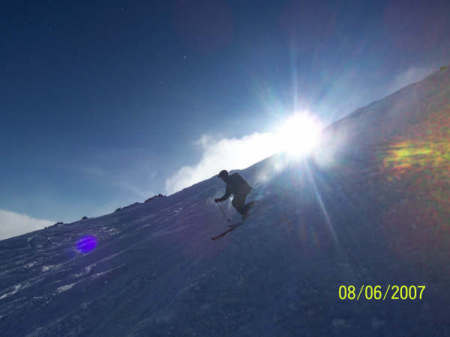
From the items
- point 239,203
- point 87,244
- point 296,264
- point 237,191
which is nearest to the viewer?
point 296,264

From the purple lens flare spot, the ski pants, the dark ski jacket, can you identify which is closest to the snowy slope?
the ski pants

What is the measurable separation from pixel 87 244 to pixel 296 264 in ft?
51.0

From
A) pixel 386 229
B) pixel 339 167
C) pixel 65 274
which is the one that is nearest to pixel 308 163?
pixel 339 167

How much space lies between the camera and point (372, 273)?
17.1 ft

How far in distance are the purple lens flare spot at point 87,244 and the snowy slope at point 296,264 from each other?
1183 mm

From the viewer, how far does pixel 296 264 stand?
621 centimetres

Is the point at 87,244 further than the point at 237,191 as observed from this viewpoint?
Yes

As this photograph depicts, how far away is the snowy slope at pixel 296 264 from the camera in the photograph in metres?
4.76

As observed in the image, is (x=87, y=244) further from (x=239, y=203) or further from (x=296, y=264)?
(x=296, y=264)

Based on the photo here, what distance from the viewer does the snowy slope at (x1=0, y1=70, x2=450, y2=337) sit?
15.6 feet

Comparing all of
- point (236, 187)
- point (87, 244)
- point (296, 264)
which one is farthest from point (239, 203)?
point (87, 244)

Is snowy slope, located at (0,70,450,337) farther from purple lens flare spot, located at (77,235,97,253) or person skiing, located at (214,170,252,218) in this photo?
purple lens flare spot, located at (77,235,97,253)

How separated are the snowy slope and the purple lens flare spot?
1.18 meters

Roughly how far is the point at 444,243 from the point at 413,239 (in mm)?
556
